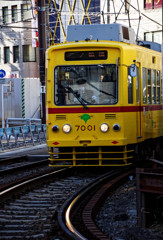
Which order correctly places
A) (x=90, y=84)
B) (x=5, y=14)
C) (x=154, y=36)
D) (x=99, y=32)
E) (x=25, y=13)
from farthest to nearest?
1. (x=5, y=14)
2. (x=25, y=13)
3. (x=154, y=36)
4. (x=99, y=32)
5. (x=90, y=84)

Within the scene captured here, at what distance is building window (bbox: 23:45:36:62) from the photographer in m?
53.6

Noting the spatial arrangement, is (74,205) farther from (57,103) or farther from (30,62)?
(30,62)

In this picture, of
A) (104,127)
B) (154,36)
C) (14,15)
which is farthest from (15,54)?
(104,127)

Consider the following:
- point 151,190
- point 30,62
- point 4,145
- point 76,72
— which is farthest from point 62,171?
point 30,62

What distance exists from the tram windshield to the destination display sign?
7.6 inches

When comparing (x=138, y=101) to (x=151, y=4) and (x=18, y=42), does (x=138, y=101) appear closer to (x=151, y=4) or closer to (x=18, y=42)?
(x=151, y=4)

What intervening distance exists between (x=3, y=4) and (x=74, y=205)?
46892mm

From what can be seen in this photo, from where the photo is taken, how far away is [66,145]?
14711mm

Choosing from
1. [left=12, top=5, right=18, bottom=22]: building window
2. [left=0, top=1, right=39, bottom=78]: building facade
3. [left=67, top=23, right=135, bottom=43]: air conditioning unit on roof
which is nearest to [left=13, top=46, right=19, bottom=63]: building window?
[left=0, top=1, right=39, bottom=78]: building facade

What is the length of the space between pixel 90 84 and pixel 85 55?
0.75 meters

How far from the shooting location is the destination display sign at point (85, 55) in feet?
48.4

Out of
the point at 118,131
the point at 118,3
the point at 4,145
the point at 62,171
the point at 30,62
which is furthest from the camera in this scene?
the point at 30,62

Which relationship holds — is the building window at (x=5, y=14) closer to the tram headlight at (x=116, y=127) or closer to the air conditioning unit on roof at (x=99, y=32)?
the air conditioning unit on roof at (x=99, y=32)

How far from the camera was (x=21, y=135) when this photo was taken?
93.7 ft
